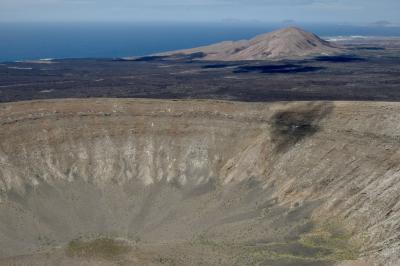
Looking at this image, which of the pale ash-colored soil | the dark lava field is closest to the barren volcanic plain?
the pale ash-colored soil

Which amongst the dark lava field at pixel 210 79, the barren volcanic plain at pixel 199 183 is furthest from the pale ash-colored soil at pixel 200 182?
the dark lava field at pixel 210 79

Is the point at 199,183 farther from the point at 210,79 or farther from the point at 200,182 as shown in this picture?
the point at 210,79

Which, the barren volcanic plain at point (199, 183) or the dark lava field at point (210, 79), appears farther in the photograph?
the dark lava field at point (210, 79)

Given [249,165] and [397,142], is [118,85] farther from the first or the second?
[397,142]

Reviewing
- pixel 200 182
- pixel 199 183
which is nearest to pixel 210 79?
pixel 200 182

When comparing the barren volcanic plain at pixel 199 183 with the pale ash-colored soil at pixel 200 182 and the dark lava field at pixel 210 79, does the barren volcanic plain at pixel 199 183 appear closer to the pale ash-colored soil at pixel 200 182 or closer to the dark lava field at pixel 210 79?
the pale ash-colored soil at pixel 200 182

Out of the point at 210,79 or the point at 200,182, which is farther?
the point at 210,79

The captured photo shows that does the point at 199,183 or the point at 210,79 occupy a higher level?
the point at 210,79
